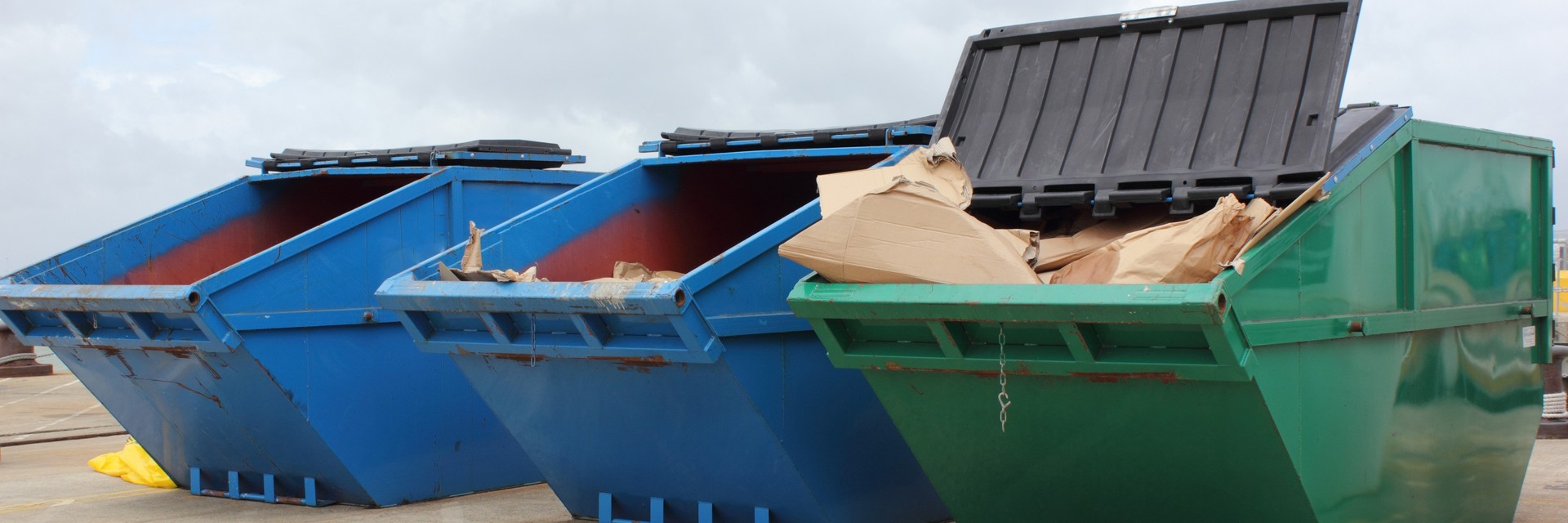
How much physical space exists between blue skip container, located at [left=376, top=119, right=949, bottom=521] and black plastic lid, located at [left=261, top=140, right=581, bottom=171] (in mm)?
1488

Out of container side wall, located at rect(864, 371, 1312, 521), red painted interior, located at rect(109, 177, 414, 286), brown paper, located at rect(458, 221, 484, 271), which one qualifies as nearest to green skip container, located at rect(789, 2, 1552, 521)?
container side wall, located at rect(864, 371, 1312, 521)

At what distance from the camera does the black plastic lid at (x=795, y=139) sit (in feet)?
19.1

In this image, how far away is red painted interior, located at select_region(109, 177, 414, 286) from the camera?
308 inches

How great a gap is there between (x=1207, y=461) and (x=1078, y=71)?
1758mm

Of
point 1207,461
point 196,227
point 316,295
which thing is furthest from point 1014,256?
point 196,227

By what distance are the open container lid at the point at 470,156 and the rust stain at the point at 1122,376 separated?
425 cm

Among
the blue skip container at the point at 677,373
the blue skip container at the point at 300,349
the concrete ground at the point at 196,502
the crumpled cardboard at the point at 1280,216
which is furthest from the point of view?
the concrete ground at the point at 196,502

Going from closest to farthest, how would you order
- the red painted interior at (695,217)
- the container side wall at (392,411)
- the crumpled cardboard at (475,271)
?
the crumpled cardboard at (475,271), the red painted interior at (695,217), the container side wall at (392,411)

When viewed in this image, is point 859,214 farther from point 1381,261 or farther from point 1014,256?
point 1381,261

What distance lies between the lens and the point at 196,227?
795 cm

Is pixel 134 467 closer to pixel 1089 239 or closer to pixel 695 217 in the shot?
pixel 695 217

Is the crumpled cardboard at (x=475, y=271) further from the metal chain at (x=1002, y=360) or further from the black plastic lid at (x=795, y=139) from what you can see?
the metal chain at (x=1002, y=360)

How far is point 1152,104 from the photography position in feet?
17.0

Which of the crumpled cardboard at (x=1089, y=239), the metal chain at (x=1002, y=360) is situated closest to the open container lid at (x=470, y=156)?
the crumpled cardboard at (x=1089, y=239)
